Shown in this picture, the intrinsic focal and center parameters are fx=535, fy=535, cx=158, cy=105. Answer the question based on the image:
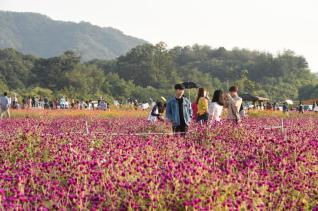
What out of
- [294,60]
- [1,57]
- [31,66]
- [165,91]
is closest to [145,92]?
[165,91]

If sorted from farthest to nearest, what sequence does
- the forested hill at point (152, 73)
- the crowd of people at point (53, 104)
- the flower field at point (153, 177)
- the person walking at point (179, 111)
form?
the forested hill at point (152, 73)
the crowd of people at point (53, 104)
the person walking at point (179, 111)
the flower field at point (153, 177)

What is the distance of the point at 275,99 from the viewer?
86438 millimetres

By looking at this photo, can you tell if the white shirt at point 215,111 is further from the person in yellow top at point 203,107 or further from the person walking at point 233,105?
the person in yellow top at point 203,107

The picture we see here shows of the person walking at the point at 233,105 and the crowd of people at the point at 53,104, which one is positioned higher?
the crowd of people at the point at 53,104

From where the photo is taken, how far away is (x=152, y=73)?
101m

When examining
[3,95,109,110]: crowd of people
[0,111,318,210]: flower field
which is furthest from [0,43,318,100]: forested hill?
[0,111,318,210]: flower field

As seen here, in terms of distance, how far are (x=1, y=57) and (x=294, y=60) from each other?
62.3 m

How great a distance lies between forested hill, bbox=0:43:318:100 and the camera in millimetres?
82250

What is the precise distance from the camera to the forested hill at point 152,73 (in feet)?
270

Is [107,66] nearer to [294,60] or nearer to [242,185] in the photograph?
[294,60]

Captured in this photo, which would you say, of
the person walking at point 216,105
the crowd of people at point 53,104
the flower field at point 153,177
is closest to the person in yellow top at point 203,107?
the person walking at point 216,105

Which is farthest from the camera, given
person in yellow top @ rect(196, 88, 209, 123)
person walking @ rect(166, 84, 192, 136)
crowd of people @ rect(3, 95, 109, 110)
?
crowd of people @ rect(3, 95, 109, 110)

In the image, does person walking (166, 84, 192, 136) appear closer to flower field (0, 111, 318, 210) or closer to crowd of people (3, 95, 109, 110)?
flower field (0, 111, 318, 210)

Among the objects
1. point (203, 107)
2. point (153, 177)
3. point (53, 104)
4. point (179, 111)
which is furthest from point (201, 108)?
point (53, 104)
